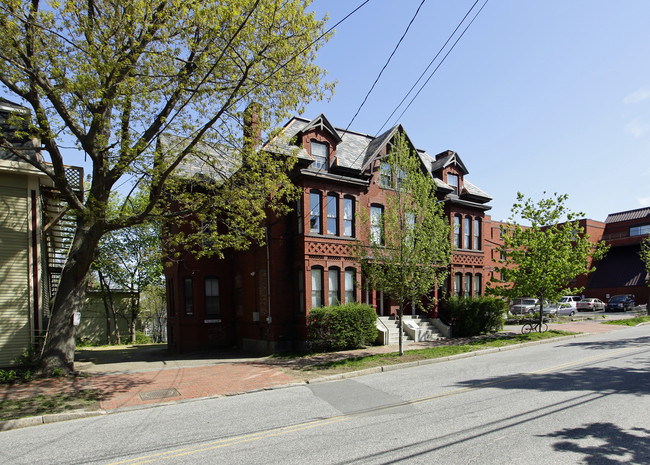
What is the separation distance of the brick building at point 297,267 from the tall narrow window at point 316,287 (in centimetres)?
5

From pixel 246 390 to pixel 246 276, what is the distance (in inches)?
396

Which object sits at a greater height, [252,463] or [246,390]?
[252,463]

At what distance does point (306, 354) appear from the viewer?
16641 mm

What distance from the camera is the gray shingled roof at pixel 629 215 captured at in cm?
5116

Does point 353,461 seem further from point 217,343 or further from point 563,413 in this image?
point 217,343

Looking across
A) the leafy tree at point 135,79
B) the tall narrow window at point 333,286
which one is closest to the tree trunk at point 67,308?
the leafy tree at point 135,79

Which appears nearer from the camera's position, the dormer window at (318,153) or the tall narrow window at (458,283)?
the dormer window at (318,153)

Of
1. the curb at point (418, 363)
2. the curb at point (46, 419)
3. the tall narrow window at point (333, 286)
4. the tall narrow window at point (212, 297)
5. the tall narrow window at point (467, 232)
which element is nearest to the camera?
the curb at point (46, 419)

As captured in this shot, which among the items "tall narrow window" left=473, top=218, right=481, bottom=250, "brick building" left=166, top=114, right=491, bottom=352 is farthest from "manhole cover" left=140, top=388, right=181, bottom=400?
"tall narrow window" left=473, top=218, right=481, bottom=250

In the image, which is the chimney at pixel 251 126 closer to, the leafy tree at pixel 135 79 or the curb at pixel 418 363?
the leafy tree at pixel 135 79

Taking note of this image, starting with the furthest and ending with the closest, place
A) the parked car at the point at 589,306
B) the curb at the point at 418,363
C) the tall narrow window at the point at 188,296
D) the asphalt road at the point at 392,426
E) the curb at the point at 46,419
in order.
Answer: the parked car at the point at 589,306, the tall narrow window at the point at 188,296, the curb at the point at 418,363, the curb at the point at 46,419, the asphalt road at the point at 392,426

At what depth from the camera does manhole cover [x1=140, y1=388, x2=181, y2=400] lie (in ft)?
33.9

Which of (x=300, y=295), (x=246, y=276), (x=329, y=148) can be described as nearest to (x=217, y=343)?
(x=246, y=276)

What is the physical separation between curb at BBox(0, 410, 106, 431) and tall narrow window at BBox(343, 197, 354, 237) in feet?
42.4
